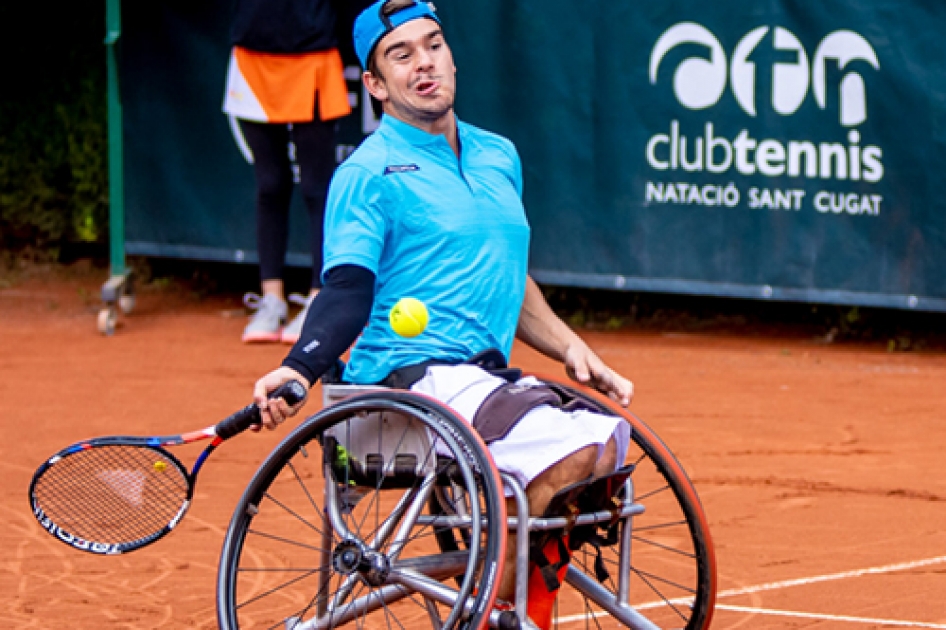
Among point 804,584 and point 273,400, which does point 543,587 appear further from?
point 804,584

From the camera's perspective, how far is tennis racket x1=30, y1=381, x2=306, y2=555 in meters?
3.13

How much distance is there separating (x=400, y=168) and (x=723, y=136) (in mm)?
4011

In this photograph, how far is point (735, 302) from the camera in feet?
25.4

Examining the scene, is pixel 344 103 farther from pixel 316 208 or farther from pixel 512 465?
pixel 512 465

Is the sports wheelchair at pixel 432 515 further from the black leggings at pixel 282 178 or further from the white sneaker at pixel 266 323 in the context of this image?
the white sneaker at pixel 266 323

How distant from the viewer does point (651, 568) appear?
4.07 metres

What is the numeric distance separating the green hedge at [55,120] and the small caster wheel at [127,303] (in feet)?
3.69

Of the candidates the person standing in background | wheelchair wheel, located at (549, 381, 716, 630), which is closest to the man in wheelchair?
wheelchair wheel, located at (549, 381, 716, 630)

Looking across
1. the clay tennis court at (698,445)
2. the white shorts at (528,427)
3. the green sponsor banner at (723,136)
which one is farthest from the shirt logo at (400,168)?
the green sponsor banner at (723,136)

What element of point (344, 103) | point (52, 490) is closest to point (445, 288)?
point (52, 490)

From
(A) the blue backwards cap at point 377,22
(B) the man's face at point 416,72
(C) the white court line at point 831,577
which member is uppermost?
(A) the blue backwards cap at point 377,22

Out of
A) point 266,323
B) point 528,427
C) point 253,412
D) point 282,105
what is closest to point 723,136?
point 282,105

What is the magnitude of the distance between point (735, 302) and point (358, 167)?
4941mm

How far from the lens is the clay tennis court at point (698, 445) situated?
3828 millimetres
